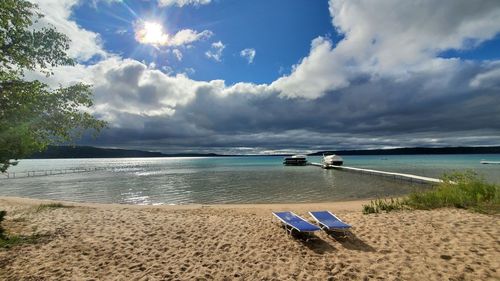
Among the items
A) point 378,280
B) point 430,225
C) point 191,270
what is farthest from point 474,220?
point 191,270

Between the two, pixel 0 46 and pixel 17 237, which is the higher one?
pixel 0 46

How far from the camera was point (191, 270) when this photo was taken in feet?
22.5

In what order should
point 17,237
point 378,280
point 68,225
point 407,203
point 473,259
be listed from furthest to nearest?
point 407,203
point 68,225
point 17,237
point 473,259
point 378,280

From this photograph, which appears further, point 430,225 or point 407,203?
point 407,203

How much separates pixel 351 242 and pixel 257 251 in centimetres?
299

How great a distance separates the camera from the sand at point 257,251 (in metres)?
6.56

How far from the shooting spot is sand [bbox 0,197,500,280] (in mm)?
6559

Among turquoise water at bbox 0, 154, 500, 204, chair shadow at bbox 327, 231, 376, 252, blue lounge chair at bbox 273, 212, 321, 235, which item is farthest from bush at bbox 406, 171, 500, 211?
turquoise water at bbox 0, 154, 500, 204

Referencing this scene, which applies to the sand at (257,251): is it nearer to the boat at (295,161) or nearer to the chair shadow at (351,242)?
the chair shadow at (351,242)

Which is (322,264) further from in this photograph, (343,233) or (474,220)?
(474,220)

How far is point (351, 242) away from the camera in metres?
8.73

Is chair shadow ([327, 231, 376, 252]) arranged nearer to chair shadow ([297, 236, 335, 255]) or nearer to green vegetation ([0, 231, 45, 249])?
chair shadow ([297, 236, 335, 255])

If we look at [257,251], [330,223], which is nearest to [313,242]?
[330,223]

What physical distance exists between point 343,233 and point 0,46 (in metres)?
12.4
